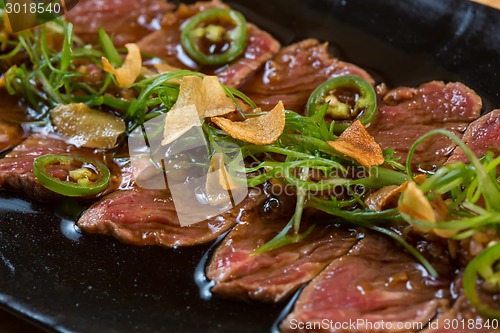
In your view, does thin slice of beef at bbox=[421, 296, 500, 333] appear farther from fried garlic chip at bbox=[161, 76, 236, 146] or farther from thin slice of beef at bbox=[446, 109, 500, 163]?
fried garlic chip at bbox=[161, 76, 236, 146]

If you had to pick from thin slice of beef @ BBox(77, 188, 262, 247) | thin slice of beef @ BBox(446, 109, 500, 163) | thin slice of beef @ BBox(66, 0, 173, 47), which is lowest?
thin slice of beef @ BBox(77, 188, 262, 247)

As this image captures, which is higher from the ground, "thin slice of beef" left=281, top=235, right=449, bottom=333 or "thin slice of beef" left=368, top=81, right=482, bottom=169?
"thin slice of beef" left=368, top=81, right=482, bottom=169

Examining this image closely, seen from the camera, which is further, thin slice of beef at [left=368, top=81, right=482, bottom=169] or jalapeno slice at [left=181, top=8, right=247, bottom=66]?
jalapeno slice at [left=181, top=8, right=247, bottom=66]

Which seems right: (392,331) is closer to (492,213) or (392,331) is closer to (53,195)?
(492,213)

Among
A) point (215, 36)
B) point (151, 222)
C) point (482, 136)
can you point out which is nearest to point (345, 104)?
point (482, 136)

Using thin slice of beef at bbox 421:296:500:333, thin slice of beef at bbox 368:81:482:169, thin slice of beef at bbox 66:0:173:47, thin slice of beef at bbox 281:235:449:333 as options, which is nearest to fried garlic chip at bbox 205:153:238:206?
thin slice of beef at bbox 281:235:449:333

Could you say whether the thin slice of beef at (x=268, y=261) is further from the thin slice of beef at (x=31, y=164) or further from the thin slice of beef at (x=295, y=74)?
the thin slice of beef at (x=295, y=74)

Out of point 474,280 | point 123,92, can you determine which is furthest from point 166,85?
point 474,280
